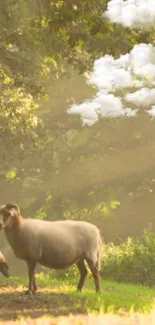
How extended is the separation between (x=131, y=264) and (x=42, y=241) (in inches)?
377

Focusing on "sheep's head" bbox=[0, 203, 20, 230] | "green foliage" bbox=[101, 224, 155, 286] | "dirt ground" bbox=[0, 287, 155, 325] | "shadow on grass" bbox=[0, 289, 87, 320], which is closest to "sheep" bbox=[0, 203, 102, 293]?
"sheep's head" bbox=[0, 203, 20, 230]

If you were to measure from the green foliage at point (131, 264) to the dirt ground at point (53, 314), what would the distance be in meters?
9.18

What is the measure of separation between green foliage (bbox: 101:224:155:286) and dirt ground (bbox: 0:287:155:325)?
9176 millimetres

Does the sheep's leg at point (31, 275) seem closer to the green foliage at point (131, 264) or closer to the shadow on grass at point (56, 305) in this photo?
the shadow on grass at point (56, 305)

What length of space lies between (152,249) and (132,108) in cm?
1794

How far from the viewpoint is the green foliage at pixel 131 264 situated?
672 inches

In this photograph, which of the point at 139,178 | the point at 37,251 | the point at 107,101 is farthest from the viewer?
the point at 139,178

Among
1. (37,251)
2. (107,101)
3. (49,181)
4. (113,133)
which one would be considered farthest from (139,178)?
(37,251)

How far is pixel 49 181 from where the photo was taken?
1380 inches

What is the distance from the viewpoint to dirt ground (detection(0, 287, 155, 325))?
20.6 feet

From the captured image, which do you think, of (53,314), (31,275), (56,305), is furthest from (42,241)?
(53,314)

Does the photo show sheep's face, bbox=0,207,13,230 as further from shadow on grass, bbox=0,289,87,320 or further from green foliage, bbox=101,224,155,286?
green foliage, bbox=101,224,155,286

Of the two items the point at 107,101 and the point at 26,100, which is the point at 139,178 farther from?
the point at 107,101

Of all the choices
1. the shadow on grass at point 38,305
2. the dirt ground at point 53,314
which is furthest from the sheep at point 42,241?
the dirt ground at point 53,314
